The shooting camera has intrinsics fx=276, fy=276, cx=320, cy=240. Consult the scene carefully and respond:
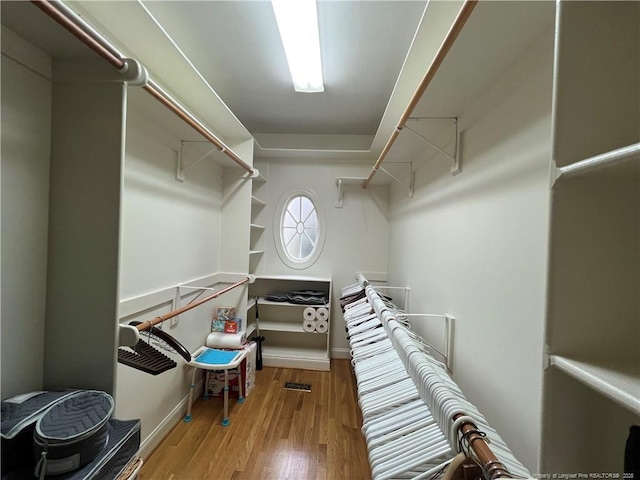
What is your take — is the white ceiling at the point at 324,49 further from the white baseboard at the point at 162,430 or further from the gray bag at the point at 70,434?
the white baseboard at the point at 162,430

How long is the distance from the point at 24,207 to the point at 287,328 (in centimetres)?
265

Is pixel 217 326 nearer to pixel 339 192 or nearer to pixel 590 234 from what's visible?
pixel 339 192

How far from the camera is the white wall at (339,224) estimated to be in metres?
3.45

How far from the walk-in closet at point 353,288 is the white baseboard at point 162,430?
2 cm

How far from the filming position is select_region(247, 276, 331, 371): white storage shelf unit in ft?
10.5

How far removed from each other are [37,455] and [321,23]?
7.15 ft

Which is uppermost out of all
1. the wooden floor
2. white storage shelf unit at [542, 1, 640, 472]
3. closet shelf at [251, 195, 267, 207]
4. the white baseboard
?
closet shelf at [251, 195, 267, 207]

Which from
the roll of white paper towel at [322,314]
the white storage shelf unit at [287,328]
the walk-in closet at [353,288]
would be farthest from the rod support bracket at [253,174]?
the roll of white paper towel at [322,314]

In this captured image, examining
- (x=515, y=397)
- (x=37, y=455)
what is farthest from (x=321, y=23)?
(x=37, y=455)

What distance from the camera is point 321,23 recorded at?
1.63 meters

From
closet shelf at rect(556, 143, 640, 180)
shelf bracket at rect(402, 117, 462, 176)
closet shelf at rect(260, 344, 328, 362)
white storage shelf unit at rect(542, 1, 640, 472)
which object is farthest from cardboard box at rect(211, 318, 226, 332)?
closet shelf at rect(556, 143, 640, 180)

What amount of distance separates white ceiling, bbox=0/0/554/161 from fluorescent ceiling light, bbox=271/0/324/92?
123 mm

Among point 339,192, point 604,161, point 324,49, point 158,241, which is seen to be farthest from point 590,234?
point 339,192

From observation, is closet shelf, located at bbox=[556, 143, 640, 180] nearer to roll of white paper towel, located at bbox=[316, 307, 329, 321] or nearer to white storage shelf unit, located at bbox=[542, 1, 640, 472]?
white storage shelf unit, located at bbox=[542, 1, 640, 472]
